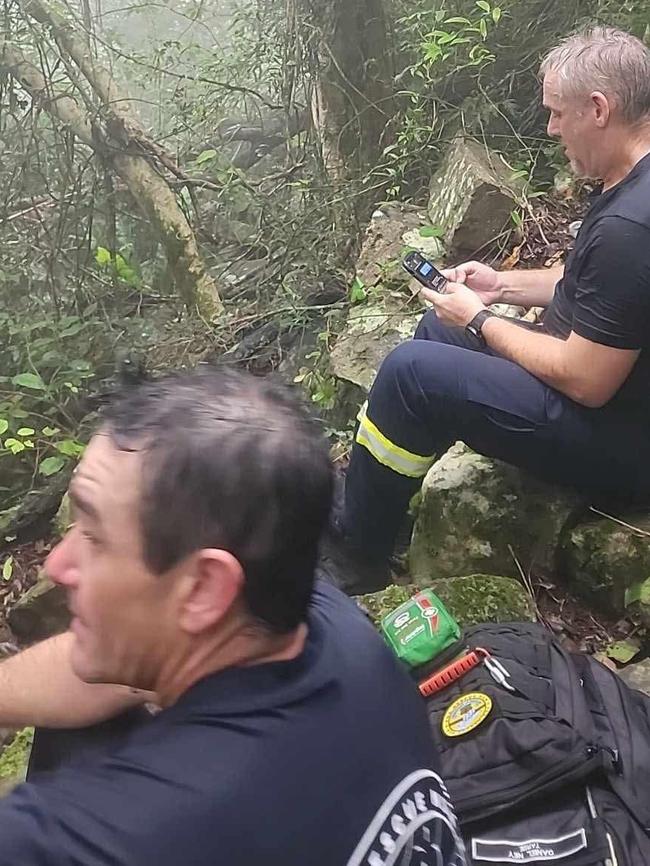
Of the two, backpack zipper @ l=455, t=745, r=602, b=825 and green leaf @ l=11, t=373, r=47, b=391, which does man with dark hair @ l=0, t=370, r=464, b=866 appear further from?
green leaf @ l=11, t=373, r=47, b=391

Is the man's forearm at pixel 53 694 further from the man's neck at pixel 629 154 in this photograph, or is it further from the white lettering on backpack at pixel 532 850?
the man's neck at pixel 629 154

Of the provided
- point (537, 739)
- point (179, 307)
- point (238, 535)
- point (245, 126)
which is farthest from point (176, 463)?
point (245, 126)

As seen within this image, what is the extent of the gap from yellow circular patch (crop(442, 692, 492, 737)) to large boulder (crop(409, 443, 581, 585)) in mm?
833

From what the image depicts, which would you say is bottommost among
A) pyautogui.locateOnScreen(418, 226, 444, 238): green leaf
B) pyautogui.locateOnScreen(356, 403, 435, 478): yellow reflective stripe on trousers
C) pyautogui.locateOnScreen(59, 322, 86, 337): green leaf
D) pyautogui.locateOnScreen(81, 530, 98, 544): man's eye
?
pyautogui.locateOnScreen(59, 322, 86, 337): green leaf

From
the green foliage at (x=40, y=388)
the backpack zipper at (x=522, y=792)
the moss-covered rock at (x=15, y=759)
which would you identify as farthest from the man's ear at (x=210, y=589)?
the green foliage at (x=40, y=388)

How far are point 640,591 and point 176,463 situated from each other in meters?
1.70

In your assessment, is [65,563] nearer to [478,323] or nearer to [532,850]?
[532,850]

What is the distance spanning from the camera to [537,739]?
153cm

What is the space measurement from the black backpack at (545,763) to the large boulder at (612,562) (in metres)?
0.60

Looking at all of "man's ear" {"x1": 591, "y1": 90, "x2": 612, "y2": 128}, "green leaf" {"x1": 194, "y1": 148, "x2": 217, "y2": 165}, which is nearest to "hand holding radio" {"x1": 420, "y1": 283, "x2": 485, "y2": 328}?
"man's ear" {"x1": 591, "y1": 90, "x2": 612, "y2": 128}

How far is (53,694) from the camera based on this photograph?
→ 1.23 m

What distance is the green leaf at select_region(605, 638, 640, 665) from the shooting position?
2.23 metres

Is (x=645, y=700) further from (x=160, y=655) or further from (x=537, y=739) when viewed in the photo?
(x=160, y=655)

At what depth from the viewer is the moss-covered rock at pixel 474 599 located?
7.21 ft
